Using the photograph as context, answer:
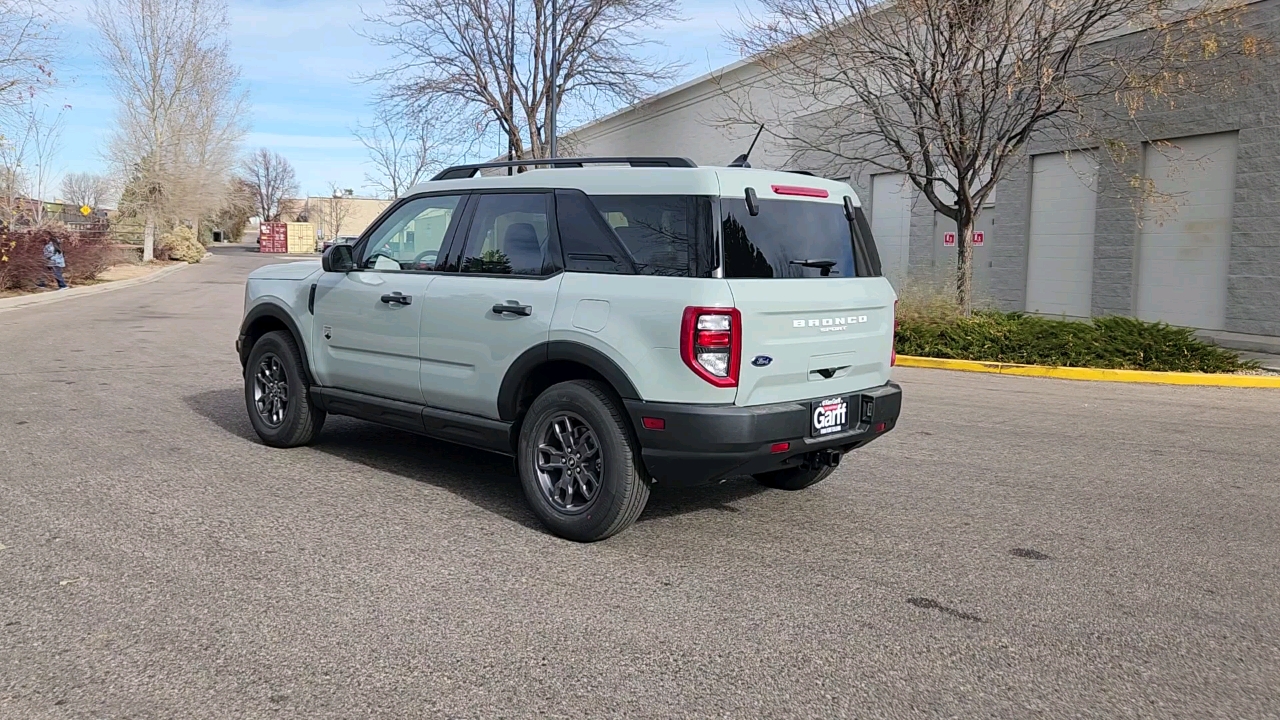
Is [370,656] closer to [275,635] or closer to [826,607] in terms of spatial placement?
[275,635]

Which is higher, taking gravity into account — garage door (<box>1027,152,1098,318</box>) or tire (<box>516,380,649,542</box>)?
garage door (<box>1027,152,1098,318</box>)

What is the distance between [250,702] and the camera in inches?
125

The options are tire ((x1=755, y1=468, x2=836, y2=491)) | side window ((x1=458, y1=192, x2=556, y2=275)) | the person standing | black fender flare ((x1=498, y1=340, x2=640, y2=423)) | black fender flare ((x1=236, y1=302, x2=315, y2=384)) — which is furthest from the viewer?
the person standing

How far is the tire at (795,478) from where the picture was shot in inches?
238

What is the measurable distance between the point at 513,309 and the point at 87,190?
7584 cm

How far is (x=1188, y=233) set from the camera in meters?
17.2

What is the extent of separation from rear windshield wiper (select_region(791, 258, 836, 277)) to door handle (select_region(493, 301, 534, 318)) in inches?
55.5

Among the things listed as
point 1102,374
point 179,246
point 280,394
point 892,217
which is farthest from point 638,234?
point 179,246

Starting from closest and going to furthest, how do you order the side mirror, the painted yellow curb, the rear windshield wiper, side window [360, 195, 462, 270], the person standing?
the rear windshield wiper, side window [360, 195, 462, 270], the side mirror, the painted yellow curb, the person standing

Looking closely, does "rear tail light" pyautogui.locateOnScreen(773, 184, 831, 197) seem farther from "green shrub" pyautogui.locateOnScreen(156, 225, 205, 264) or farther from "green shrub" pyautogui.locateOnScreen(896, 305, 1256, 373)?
"green shrub" pyautogui.locateOnScreen(156, 225, 205, 264)

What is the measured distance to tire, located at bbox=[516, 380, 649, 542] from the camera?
4.75 metres

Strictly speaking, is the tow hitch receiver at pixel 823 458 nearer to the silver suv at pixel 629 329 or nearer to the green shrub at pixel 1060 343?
the silver suv at pixel 629 329

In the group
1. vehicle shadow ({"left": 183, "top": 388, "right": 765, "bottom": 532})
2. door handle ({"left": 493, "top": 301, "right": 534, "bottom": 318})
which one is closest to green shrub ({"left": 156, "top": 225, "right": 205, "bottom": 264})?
vehicle shadow ({"left": 183, "top": 388, "right": 765, "bottom": 532})

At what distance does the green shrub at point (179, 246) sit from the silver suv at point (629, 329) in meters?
54.3
